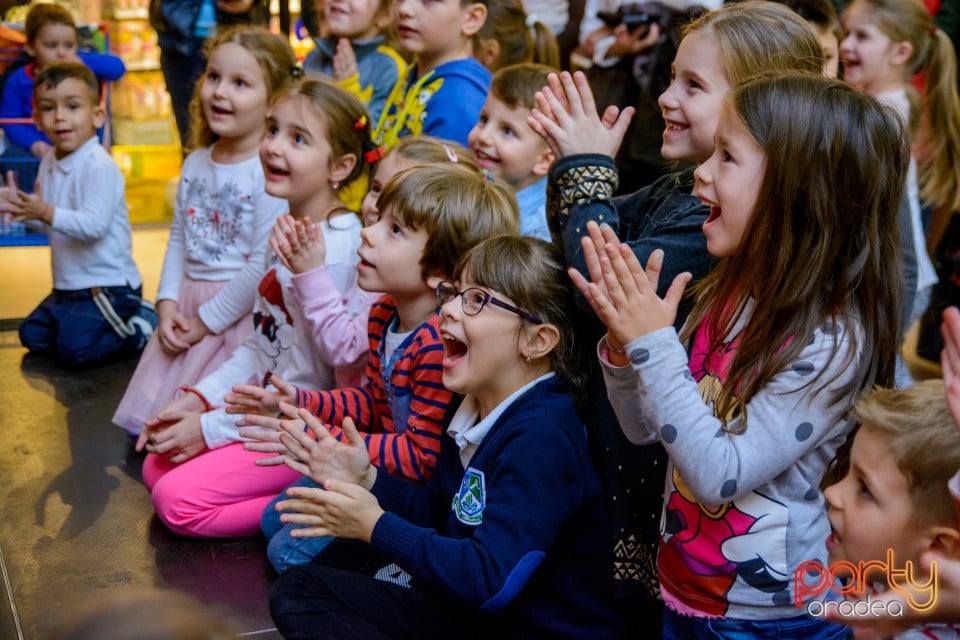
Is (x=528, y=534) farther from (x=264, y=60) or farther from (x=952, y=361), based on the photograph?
(x=264, y=60)

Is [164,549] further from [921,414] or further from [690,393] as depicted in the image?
[921,414]

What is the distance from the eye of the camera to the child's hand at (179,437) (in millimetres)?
2643

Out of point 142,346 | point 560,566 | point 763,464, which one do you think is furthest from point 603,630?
point 142,346

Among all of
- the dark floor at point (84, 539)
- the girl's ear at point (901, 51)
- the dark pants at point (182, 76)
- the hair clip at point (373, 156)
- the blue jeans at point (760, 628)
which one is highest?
the girl's ear at point (901, 51)

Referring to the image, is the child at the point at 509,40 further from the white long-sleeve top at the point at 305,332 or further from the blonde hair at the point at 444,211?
the blonde hair at the point at 444,211

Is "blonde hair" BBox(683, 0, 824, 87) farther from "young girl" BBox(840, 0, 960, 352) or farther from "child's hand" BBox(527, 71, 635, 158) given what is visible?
"young girl" BBox(840, 0, 960, 352)

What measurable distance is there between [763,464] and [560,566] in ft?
1.65

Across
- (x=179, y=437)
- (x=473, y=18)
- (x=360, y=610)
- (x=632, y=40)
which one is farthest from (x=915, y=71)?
(x=360, y=610)

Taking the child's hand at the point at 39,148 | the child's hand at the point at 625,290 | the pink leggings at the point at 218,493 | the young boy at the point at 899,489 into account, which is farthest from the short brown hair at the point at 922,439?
the child's hand at the point at 39,148

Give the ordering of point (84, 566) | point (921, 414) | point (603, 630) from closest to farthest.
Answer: point (921, 414)
point (603, 630)
point (84, 566)

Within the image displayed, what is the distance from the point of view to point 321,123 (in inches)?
110

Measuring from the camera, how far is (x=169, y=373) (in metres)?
3.17

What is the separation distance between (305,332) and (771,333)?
1.46 m

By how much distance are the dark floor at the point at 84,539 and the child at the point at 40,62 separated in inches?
67.5
